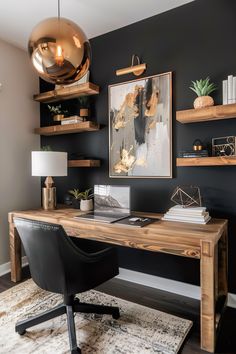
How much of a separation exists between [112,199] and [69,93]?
1.29m

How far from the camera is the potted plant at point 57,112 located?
285cm

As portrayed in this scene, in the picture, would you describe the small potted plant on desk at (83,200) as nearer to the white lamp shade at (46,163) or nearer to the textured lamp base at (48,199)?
the textured lamp base at (48,199)

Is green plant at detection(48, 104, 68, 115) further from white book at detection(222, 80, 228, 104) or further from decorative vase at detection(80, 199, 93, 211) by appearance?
white book at detection(222, 80, 228, 104)

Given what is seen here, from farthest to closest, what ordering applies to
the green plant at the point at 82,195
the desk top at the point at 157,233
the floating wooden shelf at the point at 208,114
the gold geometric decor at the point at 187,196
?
the green plant at the point at 82,195 < the gold geometric decor at the point at 187,196 < the floating wooden shelf at the point at 208,114 < the desk top at the point at 157,233

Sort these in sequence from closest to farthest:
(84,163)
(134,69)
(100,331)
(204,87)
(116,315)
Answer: (100,331) → (116,315) → (204,87) → (134,69) → (84,163)

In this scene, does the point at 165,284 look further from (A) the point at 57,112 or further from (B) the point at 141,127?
(A) the point at 57,112

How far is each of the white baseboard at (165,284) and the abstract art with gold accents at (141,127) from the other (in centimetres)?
101

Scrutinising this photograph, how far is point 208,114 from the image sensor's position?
1898 millimetres

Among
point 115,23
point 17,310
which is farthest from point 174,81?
point 17,310

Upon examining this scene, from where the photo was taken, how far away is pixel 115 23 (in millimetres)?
2455

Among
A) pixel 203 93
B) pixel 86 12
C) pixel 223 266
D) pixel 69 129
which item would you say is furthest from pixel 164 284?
pixel 86 12

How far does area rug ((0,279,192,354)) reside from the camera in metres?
1.55

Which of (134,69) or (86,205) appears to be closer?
(134,69)

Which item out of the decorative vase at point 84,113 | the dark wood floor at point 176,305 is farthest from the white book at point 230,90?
the dark wood floor at point 176,305
